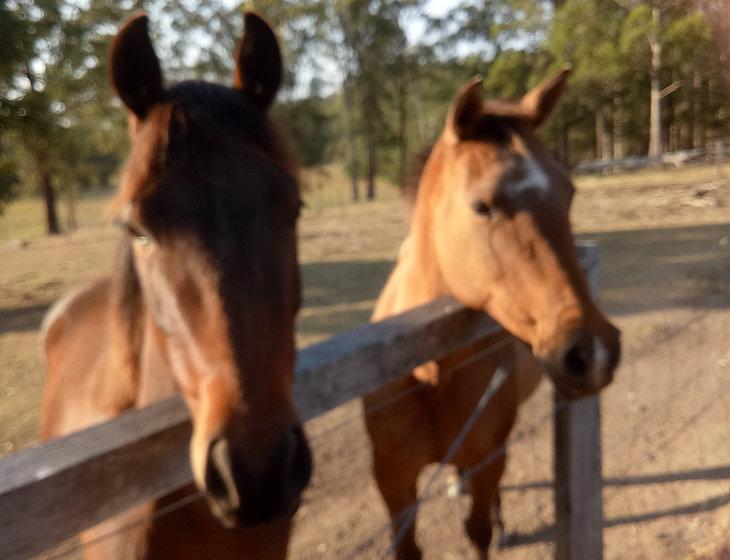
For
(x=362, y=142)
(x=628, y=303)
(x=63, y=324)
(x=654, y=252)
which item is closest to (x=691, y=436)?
(x=628, y=303)

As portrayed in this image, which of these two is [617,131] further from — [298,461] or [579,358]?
[298,461]

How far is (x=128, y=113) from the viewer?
1359mm

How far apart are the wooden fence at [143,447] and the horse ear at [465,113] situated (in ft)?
2.45

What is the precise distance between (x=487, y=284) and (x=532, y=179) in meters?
0.41

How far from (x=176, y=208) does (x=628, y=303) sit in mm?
6761

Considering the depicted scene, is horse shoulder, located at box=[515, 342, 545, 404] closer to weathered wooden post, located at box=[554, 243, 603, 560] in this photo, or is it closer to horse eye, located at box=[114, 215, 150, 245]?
weathered wooden post, located at box=[554, 243, 603, 560]

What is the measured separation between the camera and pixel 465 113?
2.16m

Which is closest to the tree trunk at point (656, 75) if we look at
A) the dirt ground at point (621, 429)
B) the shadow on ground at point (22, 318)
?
the dirt ground at point (621, 429)

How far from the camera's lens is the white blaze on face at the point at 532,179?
1931 millimetres

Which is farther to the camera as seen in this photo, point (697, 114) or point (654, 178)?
point (697, 114)

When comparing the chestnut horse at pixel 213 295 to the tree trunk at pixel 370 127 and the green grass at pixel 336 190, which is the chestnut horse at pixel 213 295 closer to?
the green grass at pixel 336 190

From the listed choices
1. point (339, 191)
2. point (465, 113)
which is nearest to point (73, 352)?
point (465, 113)

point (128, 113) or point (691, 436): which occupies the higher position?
point (128, 113)

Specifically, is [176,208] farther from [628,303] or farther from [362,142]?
[362,142]
